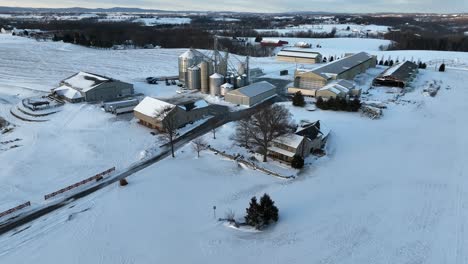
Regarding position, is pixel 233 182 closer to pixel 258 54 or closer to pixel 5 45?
pixel 258 54

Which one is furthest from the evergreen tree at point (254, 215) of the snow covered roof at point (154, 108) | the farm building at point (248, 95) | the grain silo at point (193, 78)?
the grain silo at point (193, 78)

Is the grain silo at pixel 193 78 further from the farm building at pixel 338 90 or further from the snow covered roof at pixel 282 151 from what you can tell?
the snow covered roof at pixel 282 151

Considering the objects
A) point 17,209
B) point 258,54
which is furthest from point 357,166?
point 258,54

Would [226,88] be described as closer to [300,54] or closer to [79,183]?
[79,183]

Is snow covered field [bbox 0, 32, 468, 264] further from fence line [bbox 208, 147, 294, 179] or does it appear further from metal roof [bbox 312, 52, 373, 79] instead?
metal roof [bbox 312, 52, 373, 79]

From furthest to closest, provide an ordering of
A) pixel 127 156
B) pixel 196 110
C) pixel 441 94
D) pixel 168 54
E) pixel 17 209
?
pixel 168 54 → pixel 441 94 → pixel 196 110 → pixel 127 156 → pixel 17 209

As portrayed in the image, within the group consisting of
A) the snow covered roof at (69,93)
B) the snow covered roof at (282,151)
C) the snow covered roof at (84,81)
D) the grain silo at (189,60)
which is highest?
the grain silo at (189,60)
